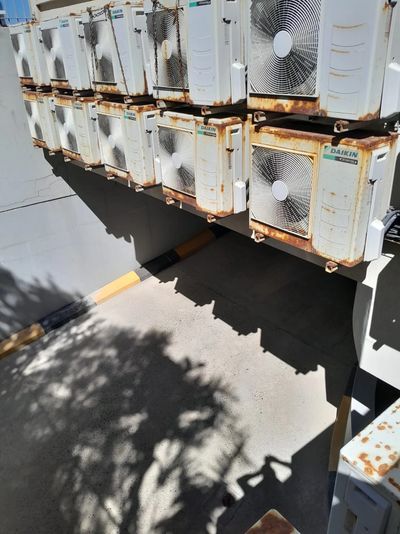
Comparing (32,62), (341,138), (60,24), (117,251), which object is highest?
(60,24)

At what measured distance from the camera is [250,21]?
257 centimetres

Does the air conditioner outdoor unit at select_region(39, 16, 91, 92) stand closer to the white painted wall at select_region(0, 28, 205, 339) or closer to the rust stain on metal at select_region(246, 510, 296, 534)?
the white painted wall at select_region(0, 28, 205, 339)

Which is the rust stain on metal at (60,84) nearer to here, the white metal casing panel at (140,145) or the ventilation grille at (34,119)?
the ventilation grille at (34,119)

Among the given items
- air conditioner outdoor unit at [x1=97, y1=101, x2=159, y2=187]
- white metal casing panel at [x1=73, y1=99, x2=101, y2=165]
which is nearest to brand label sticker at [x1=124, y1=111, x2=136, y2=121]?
air conditioner outdoor unit at [x1=97, y1=101, x2=159, y2=187]

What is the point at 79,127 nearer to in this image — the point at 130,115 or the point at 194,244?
the point at 130,115

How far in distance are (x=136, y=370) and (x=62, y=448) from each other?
1.45m

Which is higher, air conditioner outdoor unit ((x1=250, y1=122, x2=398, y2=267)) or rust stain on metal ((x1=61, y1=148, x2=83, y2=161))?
air conditioner outdoor unit ((x1=250, y1=122, x2=398, y2=267))

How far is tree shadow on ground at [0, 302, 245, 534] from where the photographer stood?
13.8 ft

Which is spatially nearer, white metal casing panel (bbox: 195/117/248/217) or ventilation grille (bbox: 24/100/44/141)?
white metal casing panel (bbox: 195/117/248/217)

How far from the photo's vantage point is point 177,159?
3592mm

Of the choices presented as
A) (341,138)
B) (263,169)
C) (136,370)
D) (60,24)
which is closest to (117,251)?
(136,370)

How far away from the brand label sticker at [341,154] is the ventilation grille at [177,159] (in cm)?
129

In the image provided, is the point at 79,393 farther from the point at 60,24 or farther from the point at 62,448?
the point at 60,24

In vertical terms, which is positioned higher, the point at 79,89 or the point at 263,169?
the point at 79,89
